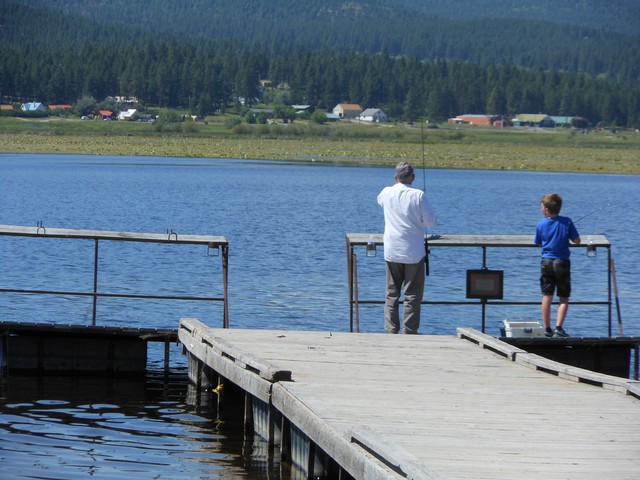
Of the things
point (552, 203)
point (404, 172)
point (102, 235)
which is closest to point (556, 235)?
point (552, 203)

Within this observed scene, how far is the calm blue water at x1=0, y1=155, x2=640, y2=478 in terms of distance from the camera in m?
10.7

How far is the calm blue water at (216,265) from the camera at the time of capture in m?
10.7

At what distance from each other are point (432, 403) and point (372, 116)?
186 m

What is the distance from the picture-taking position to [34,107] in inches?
6540

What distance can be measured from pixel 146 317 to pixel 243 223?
792 inches

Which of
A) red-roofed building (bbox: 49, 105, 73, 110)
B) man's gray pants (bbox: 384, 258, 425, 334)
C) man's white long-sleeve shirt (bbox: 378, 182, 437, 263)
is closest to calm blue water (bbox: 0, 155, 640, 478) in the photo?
man's gray pants (bbox: 384, 258, 425, 334)

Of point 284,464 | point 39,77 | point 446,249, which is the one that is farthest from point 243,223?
point 39,77

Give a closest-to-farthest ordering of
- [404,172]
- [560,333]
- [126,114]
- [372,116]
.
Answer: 1. [404,172]
2. [560,333]
3. [126,114]
4. [372,116]

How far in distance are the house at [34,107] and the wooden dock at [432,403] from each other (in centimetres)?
15286

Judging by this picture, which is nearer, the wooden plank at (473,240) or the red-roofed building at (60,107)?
the wooden plank at (473,240)

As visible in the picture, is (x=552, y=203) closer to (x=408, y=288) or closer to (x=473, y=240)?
(x=473, y=240)

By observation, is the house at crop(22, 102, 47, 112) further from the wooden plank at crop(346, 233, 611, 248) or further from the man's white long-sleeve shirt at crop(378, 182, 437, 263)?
the man's white long-sleeve shirt at crop(378, 182, 437, 263)

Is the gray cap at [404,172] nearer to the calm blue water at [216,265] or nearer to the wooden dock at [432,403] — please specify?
the wooden dock at [432,403]

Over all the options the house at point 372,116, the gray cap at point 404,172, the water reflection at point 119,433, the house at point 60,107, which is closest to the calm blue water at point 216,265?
the water reflection at point 119,433
